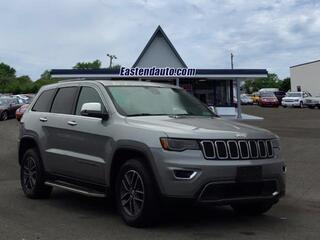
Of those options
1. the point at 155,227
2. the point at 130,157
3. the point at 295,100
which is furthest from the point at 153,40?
the point at 155,227

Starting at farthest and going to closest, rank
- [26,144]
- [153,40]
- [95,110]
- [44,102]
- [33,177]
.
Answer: [153,40]
[26,144]
[44,102]
[33,177]
[95,110]

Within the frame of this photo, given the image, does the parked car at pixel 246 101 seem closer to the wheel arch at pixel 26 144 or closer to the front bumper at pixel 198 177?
the wheel arch at pixel 26 144

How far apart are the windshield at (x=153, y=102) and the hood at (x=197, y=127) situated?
0.34 metres

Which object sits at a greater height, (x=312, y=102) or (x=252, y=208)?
(x=252, y=208)

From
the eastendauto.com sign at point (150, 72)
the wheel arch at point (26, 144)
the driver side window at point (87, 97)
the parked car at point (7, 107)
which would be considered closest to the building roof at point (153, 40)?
the eastendauto.com sign at point (150, 72)

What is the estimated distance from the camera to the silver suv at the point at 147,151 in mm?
6656

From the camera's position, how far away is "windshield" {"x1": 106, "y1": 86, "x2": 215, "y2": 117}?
25.5 ft

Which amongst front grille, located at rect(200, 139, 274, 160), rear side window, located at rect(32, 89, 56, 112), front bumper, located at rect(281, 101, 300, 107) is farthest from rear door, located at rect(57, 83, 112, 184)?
front bumper, located at rect(281, 101, 300, 107)

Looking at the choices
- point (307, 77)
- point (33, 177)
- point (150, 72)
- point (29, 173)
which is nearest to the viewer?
point (33, 177)

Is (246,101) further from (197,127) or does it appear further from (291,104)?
(197,127)

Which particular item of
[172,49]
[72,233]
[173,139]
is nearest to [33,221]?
[72,233]

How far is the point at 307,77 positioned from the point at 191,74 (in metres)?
55.3

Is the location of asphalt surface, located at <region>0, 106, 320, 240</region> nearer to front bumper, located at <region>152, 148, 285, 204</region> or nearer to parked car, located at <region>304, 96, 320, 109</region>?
front bumper, located at <region>152, 148, 285, 204</region>

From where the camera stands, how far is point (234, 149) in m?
6.82
